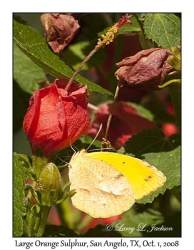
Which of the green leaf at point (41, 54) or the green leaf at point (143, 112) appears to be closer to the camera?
the green leaf at point (41, 54)

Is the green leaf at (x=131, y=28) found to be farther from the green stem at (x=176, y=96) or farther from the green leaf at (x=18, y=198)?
the green leaf at (x=18, y=198)

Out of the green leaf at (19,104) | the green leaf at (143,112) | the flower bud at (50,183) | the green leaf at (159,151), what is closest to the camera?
the flower bud at (50,183)

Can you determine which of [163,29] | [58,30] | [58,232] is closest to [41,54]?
[58,30]

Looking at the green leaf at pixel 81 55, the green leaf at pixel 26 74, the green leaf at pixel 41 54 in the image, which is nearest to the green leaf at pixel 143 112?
the green leaf at pixel 81 55

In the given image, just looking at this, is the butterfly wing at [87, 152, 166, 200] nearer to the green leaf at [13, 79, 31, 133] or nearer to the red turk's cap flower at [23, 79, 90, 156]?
the red turk's cap flower at [23, 79, 90, 156]

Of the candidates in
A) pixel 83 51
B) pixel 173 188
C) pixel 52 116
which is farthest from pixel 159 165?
pixel 83 51

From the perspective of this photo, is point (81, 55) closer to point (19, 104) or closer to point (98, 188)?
point (19, 104)
